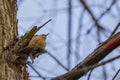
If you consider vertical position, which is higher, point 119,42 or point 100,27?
point 100,27

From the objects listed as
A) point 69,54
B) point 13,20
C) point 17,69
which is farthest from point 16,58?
point 69,54

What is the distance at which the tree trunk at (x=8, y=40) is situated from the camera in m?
0.95

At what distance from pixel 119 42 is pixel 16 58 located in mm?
306

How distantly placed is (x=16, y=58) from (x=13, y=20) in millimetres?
151

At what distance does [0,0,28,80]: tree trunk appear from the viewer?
3.13ft

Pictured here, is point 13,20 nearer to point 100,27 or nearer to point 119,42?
point 119,42

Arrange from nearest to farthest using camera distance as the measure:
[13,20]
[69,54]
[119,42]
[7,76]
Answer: [119,42]
[7,76]
[13,20]
[69,54]

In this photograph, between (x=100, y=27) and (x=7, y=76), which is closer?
(x=7, y=76)

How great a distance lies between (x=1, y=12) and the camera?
1035 mm

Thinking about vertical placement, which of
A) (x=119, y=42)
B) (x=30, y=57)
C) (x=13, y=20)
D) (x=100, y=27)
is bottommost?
(x=119, y=42)

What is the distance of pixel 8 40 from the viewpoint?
39.1 inches

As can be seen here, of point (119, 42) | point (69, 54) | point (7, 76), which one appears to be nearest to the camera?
point (119, 42)

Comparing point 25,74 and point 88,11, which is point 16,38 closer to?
point 25,74

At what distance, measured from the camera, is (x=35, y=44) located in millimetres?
968
